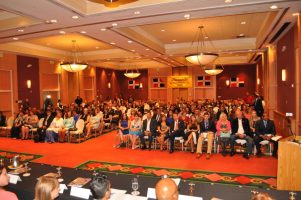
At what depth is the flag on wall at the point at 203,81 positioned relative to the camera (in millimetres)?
20688

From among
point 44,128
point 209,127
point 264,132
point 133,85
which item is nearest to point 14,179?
point 209,127

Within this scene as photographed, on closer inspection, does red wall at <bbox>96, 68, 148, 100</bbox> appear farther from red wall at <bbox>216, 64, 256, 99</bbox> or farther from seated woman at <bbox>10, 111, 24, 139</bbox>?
seated woman at <bbox>10, 111, 24, 139</bbox>

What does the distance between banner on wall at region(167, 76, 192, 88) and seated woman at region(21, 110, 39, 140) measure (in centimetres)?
1282

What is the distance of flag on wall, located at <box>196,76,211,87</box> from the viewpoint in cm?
2069

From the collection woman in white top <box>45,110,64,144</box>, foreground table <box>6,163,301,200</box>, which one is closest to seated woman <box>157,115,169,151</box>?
woman in white top <box>45,110,64,144</box>

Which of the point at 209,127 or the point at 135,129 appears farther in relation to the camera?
the point at 135,129

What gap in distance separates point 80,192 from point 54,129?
24.1 feet

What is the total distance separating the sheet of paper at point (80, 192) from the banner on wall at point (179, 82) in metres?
18.5

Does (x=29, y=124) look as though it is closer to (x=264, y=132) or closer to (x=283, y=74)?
(x=264, y=132)

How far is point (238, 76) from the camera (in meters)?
20.4

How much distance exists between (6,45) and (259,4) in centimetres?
1052

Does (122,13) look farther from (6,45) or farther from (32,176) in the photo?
(6,45)

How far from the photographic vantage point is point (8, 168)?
3725 millimetres

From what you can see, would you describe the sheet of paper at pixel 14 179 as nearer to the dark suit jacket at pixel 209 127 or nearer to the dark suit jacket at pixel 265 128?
the dark suit jacket at pixel 209 127
